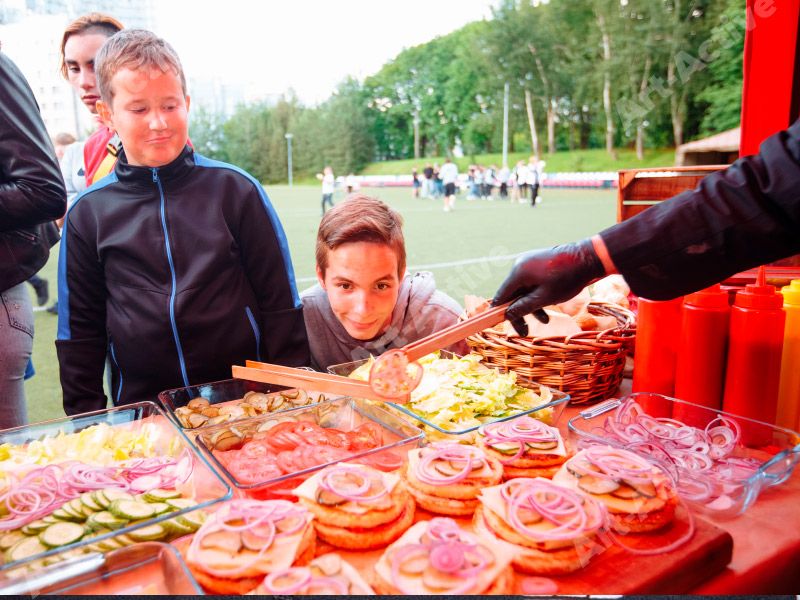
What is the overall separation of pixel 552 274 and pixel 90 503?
91 centimetres

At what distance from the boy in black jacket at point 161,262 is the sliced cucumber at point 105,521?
949 millimetres

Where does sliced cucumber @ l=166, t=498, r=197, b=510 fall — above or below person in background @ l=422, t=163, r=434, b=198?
below

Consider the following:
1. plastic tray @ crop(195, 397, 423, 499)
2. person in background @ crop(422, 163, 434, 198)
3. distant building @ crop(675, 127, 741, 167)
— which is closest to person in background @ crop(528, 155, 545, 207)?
person in background @ crop(422, 163, 434, 198)

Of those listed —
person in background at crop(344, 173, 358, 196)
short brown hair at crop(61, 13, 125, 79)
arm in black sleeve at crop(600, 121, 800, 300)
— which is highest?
short brown hair at crop(61, 13, 125, 79)

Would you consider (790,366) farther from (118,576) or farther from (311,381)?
(118,576)

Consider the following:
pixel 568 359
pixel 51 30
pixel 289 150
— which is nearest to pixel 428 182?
pixel 289 150

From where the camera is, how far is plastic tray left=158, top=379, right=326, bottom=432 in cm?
138

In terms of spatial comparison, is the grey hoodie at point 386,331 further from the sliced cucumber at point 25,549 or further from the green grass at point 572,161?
the green grass at point 572,161

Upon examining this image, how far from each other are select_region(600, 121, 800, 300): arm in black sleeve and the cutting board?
1.50ft

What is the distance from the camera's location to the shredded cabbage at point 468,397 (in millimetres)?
1247

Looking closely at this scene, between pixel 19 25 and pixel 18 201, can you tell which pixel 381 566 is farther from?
pixel 19 25

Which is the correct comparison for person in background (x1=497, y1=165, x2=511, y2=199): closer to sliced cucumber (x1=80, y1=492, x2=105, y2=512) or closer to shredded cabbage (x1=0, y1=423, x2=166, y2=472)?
shredded cabbage (x1=0, y1=423, x2=166, y2=472)

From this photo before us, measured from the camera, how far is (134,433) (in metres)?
1.21

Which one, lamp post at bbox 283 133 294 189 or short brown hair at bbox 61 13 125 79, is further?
lamp post at bbox 283 133 294 189
